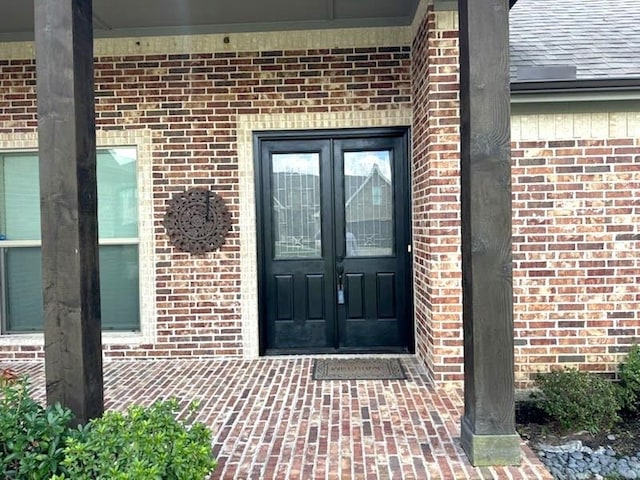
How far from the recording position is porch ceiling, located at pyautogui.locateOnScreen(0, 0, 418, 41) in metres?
4.43

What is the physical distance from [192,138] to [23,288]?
2.37 meters

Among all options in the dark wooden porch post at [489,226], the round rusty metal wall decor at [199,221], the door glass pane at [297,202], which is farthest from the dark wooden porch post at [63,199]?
the door glass pane at [297,202]

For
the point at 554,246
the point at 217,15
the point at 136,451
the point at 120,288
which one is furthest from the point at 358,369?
the point at 217,15

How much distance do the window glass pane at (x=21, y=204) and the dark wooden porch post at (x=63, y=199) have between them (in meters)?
2.90

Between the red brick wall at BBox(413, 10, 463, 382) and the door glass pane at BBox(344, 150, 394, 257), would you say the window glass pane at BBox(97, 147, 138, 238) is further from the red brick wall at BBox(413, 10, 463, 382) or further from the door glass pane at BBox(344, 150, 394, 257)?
the red brick wall at BBox(413, 10, 463, 382)

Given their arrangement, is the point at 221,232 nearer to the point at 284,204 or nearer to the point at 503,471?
the point at 284,204

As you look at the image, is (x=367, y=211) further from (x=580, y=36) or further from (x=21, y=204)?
(x=21, y=204)

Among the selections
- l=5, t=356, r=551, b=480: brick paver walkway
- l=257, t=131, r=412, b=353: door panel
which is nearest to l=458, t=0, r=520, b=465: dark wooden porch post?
l=5, t=356, r=551, b=480: brick paver walkway

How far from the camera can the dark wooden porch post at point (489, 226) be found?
2738mm

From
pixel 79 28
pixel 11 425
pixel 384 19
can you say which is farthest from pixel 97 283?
pixel 384 19

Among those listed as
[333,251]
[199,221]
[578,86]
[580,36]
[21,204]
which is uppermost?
[580,36]

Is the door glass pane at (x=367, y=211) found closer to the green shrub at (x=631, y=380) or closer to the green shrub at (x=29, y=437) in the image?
the green shrub at (x=631, y=380)

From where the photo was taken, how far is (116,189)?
5.16m

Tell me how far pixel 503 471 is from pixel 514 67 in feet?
10.5
